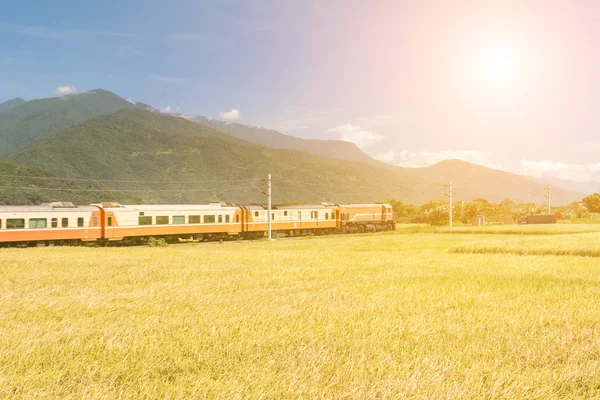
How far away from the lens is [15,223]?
4569 cm

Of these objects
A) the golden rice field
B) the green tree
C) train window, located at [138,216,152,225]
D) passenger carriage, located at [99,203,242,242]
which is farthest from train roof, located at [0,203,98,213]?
the green tree

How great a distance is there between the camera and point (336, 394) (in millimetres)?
5801

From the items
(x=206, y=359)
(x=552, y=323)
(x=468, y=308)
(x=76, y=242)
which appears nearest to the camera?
(x=206, y=359)

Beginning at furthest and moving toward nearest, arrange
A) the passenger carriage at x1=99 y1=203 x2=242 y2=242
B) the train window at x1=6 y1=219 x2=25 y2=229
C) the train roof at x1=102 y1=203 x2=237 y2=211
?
the train roof at x1=102 y1=203 x2=237 y2=211 < the passenger carriage at x1=99 y1=203 x2=242 y2=242 < the train window at x1=6 y1=219 x2=25 y2=229

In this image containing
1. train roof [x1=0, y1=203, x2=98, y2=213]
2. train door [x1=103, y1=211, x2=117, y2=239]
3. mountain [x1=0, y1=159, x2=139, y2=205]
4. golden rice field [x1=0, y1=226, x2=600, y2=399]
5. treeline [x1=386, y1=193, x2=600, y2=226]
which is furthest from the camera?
mountain [x1=0, y1=159, x2=139, y2=205]

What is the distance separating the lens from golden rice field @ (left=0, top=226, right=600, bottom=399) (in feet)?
20.2

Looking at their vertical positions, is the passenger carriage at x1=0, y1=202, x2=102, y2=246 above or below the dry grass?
above

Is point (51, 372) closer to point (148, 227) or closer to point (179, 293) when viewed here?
point (179, 293)

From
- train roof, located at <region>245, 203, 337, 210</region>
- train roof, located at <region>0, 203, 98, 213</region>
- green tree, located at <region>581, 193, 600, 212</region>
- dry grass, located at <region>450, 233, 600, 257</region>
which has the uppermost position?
green tree, located at <region>581, 193, 600, 212</region>

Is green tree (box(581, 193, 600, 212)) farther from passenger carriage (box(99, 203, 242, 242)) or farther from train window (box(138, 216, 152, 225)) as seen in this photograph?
train window (box(138, 216, 152, 225))

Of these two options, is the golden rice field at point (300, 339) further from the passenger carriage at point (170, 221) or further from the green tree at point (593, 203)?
the green tree at point (593, 203)

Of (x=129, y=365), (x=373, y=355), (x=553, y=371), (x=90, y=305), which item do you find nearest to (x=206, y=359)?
(x=129, y=365)

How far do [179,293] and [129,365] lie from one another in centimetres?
781

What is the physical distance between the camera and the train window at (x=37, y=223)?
4642 cm
